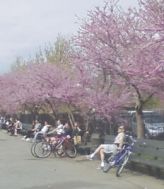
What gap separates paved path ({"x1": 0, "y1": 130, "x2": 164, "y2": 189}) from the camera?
1574cm

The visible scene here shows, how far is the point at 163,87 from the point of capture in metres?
19.7

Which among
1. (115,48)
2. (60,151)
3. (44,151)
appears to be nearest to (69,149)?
(60,151)

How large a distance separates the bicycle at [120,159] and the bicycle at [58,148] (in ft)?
23.1

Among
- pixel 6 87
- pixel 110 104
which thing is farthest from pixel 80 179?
pixel 6 87

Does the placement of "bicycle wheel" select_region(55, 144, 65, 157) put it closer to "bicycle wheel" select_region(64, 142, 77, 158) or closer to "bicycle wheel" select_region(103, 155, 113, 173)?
"bicycle wheel" select_region(64, 142, 77, 158)

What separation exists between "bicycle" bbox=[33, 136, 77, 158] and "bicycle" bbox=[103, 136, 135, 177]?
7032 mm

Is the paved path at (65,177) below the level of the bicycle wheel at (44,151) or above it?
below

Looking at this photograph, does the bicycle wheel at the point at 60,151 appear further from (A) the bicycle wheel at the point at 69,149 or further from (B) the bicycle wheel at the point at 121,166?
(B) the bicycle wheel at the point at 121,166

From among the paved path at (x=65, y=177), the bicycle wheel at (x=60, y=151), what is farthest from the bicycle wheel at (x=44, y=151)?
the paved path at (x=65, y=177)

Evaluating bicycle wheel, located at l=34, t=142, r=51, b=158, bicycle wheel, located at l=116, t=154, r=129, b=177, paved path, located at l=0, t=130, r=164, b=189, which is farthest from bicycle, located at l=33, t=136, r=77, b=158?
bicycle wheel, located at l=116, t=154, r=129, b=177

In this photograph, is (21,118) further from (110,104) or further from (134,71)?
(134,71)

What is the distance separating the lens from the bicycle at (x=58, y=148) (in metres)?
26.4

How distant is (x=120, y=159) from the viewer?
61.1 ft

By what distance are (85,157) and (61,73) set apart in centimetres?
1310
